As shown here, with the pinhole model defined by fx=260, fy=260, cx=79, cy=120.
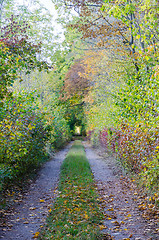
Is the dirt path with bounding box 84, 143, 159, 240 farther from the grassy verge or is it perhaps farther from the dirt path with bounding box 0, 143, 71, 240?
the dirt path with bounding box 0, 143, 71, 240

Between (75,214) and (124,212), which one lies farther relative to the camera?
(124,212)

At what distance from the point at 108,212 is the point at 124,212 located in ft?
1.43

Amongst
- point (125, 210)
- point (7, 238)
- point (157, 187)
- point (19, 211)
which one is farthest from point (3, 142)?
point (157, 187)

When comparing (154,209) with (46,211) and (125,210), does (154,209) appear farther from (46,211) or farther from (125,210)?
(46,211)

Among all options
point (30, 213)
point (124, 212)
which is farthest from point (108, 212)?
point (30, 213)

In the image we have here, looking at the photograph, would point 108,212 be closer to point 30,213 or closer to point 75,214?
point 75,214

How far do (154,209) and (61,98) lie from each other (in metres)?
26.0

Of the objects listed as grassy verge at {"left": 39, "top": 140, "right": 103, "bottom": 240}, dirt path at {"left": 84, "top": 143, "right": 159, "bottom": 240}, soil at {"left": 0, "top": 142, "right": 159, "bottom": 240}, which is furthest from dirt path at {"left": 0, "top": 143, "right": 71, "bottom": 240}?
dirt path at {"left": 84, "top": 143, "right": 159, "bottom": 240}

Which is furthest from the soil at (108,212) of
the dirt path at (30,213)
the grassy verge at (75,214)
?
the grassy verge at (75,214)

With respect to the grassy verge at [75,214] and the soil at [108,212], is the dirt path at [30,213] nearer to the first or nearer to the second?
the soil at [108,212]

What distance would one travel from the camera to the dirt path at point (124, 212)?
5312 mm

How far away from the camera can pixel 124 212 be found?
6738 mm

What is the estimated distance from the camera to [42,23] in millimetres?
20750

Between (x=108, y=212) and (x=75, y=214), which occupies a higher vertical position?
(x=75, y=214)
